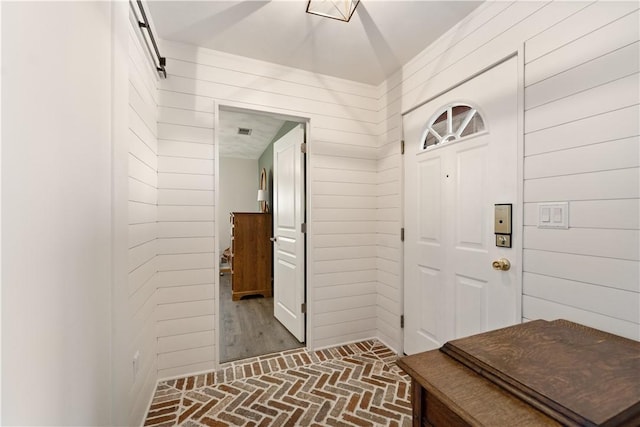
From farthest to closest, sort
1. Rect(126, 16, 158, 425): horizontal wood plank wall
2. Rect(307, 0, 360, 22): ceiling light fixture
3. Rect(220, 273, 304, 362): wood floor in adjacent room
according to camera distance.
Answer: Rect(220, 273, 304, 362): wood floor in adjacent room < Rect(307, 0, 360, 22): ceiling light fixture < Rect(126, 16, 158, 425): horizontal wood plank wall

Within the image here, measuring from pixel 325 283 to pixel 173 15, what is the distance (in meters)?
2.33

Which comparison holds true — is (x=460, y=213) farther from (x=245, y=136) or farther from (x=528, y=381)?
(x=245, y=136)

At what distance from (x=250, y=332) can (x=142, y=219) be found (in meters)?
1.81

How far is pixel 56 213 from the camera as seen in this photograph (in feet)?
2.56

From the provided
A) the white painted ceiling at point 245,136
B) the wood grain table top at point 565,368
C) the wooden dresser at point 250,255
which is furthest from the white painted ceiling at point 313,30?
the wooden dresser at point 250,255

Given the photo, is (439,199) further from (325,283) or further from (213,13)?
(213,13)

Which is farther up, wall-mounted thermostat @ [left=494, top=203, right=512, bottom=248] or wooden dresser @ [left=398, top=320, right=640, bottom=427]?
wall-mounted thermostat @ [left=494, top=203, right=512, bottom=248]

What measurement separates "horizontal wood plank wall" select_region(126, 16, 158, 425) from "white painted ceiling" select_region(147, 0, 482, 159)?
0.43m

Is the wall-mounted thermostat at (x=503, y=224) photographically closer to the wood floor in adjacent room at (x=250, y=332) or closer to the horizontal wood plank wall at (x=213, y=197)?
the horizontal wood plank wall at (x=213, y=197)

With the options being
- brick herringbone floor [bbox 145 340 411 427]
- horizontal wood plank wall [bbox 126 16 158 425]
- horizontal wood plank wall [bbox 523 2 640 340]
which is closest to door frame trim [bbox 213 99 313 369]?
brick herringbone floor [bbox 145 340 411 427]

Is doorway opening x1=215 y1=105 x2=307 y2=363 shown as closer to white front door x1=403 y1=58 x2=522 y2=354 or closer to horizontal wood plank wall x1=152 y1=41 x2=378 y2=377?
horizontal wood plank wall x1=152 y1=41 x2=378 y2=377

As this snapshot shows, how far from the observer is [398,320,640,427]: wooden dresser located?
0.59 meters

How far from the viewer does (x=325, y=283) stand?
255cm

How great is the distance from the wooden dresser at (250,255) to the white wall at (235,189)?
2.71m
